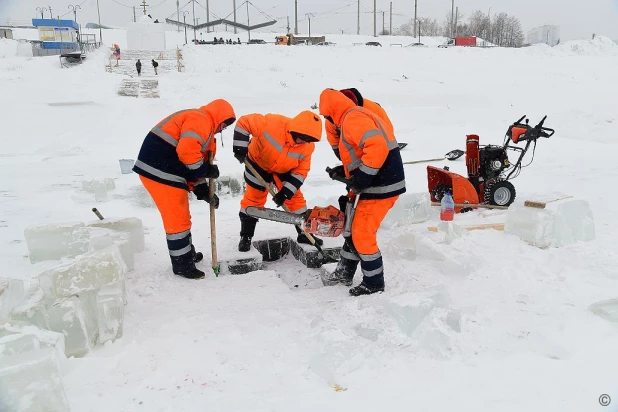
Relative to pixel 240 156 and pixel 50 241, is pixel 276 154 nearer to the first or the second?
pixel 240 156

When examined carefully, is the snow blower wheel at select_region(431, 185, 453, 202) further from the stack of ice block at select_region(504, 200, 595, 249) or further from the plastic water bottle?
the stack of ice block at select_region(504, 200, 595, 249)

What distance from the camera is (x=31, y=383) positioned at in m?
2.12

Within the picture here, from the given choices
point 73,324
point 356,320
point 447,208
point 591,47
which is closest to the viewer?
point 73,324

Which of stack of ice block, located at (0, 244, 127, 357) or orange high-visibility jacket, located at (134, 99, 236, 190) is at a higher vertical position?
orange high-visibility jacket, located at (134, 99, 236, 190)

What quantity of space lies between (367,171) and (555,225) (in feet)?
7.42

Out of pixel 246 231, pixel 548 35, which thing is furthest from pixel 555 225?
pixel 548 35

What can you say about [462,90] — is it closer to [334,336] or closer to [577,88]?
[577,88]

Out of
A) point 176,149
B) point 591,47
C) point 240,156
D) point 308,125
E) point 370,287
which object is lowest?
point 370,287

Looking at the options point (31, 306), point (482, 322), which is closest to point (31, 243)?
point (31, 306)

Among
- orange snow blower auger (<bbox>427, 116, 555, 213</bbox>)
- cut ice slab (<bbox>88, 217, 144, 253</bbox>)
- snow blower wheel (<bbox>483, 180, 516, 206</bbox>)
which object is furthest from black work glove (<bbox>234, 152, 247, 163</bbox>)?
snow blower wheel (<bbox>483, 180, 516, 206</bbox>)

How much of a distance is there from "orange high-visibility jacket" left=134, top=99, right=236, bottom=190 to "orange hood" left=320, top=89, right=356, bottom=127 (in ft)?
3.00

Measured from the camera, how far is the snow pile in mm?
30125

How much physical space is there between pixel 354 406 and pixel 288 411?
334mm

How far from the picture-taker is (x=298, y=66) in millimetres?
24422
